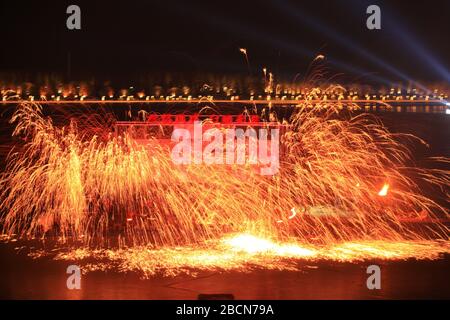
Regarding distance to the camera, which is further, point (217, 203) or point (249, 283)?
point (217, 203)

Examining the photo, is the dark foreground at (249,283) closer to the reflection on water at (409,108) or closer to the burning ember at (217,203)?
the burning ember at (217,203)

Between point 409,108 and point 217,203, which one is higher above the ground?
point 409,108

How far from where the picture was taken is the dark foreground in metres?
8.07

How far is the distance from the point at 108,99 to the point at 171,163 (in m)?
7.57

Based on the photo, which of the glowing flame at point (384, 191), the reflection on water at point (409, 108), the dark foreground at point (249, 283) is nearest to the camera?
the dark foreground at point (249, 283)

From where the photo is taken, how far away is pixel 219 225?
1323 cm

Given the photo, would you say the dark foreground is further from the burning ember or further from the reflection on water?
the reflection on water

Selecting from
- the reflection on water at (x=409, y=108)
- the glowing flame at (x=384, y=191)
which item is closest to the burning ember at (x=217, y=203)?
the glowing flame at (x=384, y=191)

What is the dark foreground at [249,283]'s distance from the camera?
8070mm

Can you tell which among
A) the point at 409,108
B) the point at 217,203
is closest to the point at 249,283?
the point at 217,203

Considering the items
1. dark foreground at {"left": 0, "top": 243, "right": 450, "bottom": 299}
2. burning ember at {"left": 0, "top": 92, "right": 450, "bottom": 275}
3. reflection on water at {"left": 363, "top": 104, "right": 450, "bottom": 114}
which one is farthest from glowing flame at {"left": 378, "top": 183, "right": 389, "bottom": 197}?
reflection on water at {"left": 363, "top": 104, "right": 450, "bottom": 114}

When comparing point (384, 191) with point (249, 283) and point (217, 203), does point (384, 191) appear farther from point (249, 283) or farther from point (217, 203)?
point (249, 283)

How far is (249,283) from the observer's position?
28.6 ft
